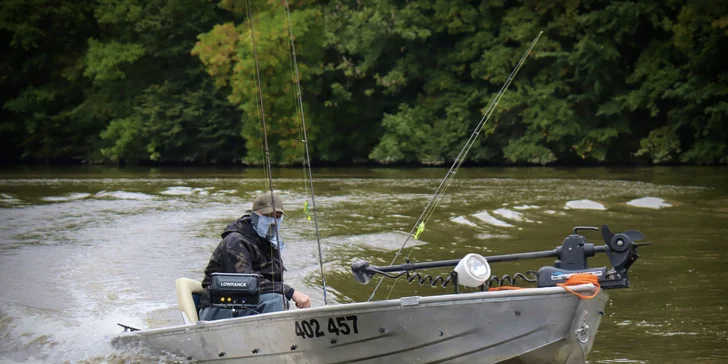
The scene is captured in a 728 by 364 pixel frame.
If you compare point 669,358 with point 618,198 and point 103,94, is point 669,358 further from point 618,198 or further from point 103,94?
point 103,94

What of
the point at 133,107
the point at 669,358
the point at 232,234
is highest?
the point at 133,107

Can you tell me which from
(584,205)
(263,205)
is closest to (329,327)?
(263,205)

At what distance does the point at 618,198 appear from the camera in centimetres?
1986

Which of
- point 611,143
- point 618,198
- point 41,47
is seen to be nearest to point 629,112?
point 611,143

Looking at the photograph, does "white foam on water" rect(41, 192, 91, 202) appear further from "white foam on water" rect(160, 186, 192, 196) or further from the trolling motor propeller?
the trolling motor propeller

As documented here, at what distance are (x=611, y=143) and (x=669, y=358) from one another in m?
27.4

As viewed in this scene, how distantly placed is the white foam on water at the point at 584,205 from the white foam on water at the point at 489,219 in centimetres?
203

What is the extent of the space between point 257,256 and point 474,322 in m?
2.07

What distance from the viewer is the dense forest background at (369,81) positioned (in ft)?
107

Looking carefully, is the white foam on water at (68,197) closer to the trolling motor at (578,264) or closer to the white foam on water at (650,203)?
the white foam on water at (650,203)

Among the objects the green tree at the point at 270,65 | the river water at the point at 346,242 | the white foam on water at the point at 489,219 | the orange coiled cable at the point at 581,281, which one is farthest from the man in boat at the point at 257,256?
the green tree at the point at 270,65

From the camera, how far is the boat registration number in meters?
6.18

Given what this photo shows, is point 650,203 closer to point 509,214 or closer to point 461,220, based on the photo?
point 509,214

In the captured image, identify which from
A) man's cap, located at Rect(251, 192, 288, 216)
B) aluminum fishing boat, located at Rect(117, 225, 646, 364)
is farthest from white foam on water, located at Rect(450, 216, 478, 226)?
aluminum fishing boat, located at Rect(117, 225, 646, 364)
